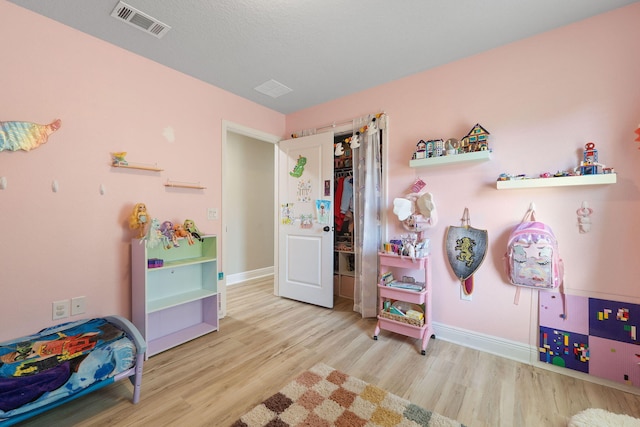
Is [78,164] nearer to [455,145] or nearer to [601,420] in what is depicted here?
[455,145]

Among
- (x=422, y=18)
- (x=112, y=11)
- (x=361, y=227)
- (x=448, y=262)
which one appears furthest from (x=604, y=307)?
(x=112, y=11)

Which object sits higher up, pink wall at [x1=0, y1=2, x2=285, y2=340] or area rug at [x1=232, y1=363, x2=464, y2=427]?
pink wall at [x1=0, y1=2, x2=285, y2=340]

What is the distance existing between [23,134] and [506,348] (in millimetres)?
3805

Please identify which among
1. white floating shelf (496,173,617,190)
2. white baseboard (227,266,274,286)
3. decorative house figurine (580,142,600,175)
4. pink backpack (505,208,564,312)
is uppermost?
decorative house figurine (580,142,600,175)

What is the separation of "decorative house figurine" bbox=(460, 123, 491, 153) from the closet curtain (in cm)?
84

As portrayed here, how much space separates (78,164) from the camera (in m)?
1.95

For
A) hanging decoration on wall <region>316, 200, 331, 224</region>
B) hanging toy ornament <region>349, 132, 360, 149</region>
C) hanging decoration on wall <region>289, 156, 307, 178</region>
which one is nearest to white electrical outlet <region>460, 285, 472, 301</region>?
hanging decoration on wall <region>316, 200, 331, 224</region>

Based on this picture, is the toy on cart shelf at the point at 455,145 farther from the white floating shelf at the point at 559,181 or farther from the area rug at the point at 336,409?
the area rug at the point at 336,409

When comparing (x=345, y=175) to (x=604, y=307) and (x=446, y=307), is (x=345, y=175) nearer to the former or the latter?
(x=446, y=307)

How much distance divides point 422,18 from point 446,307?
2317 millimetres

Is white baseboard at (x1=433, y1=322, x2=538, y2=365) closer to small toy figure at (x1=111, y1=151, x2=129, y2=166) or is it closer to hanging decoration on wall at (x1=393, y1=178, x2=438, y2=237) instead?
hanging decoration on wall at (x1=393, y1=178, x2=438, y2=237)

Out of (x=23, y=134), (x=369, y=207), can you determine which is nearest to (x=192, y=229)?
(x=23, y=134)

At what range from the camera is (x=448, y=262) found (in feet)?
7.78

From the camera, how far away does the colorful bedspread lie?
1.23 m
